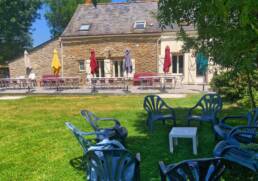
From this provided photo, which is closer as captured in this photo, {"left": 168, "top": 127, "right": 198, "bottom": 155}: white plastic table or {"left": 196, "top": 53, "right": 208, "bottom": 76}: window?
{"left": 168, "top": 127, "right": 198, "bottom": 155}: white plastic table

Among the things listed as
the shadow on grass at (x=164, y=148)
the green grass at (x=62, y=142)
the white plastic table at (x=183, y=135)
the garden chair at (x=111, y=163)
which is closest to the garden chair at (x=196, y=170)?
the garden chair at (x=111, y=163)

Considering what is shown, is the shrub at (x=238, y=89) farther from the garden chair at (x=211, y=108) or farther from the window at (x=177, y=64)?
the window at (x=177, y=64)

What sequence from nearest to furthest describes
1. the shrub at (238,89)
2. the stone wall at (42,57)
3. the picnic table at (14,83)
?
the shrub at (238,89)
the picnic table at (14,83)
the stone wall at (42,57)

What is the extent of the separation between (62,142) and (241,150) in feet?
13.7

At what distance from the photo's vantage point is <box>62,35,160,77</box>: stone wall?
2092 centimetres

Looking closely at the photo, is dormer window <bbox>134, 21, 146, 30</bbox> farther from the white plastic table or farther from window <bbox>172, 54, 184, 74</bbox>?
the white plastic table

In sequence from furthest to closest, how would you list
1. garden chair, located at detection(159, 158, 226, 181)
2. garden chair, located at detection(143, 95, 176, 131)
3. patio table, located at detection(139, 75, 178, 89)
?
1. patio table, located at detection(139, 75, 178, 89)
2. garden chair, located at detection(143, 95, 176, 131)
3. garden chair, located at detection(159, 158, 226, 181)

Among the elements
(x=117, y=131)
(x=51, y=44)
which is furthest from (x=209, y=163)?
(x=51, y=44)

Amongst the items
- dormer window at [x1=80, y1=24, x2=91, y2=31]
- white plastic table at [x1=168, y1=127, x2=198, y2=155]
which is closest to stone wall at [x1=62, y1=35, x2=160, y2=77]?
dormer window at [x1=80, y1=24, x2=91, y2=31]

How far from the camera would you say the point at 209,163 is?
2986 millimetres

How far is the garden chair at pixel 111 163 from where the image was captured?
11.2 ft

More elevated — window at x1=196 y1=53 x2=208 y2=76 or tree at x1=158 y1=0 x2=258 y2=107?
tree at x1=158 y1=0 x2=258 y2=107

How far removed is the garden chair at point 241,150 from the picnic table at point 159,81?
11.7 metres

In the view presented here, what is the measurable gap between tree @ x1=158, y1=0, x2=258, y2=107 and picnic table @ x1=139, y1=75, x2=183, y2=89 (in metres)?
10.7
